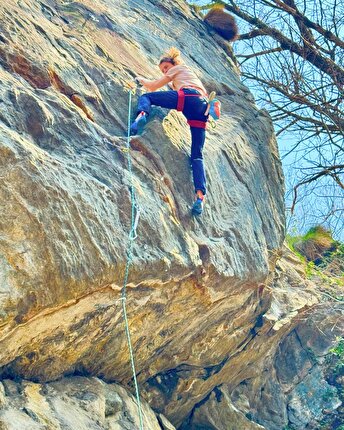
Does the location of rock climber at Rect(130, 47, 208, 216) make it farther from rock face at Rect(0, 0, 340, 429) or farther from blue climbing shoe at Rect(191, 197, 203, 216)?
rock face at Rect(0, 0, 340, 429)

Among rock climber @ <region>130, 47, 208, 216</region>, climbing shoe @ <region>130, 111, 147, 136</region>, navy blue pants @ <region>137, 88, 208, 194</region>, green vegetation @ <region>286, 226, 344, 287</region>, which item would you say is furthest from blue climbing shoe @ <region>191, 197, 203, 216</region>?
green vegetation @ <region>286, 226, 344, 287</region>

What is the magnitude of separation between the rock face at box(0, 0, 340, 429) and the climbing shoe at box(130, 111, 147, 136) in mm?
124

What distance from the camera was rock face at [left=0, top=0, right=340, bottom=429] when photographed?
4.04 metres

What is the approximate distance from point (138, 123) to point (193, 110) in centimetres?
78

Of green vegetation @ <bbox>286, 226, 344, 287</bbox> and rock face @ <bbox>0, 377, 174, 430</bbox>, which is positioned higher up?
green vegetation @ <bbox>286, 226, 344, 287</bbox>

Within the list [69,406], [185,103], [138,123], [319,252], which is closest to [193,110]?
[185,103]

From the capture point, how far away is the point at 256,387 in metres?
7.44

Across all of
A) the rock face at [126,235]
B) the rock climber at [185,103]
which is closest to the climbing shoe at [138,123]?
the rock climber at [185,103]

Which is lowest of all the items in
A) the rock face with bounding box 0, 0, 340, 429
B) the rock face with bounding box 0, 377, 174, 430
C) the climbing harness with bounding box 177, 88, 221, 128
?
the rock face with bounding box 0, 377, 174, 430

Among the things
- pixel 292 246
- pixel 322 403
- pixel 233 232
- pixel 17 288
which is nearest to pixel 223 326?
pixel 233 232

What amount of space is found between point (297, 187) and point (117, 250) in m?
7.01

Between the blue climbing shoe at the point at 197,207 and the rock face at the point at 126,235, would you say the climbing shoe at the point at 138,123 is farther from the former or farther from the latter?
the blue climbing shoe at the point at 197,207

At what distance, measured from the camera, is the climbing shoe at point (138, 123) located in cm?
552

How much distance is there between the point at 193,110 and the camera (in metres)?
6.10
